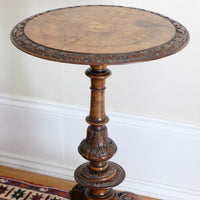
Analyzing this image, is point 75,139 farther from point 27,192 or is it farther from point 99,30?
point 99,30

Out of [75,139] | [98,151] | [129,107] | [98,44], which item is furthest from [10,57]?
[98,44]

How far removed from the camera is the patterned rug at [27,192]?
1831 mm

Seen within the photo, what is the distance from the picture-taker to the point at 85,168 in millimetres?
1465

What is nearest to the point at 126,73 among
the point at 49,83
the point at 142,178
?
the point at 49,83

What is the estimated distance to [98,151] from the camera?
4.51 ft

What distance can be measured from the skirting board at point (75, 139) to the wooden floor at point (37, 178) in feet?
0.09

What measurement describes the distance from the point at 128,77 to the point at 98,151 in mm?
455

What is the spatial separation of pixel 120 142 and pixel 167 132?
0.77 feet

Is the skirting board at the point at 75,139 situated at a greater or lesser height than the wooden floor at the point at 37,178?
greater

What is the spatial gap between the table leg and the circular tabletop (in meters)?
0.15

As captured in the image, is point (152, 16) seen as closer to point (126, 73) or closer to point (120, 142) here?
point (126, 73)

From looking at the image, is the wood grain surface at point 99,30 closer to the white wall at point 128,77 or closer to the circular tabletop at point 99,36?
the circular tabletop at point 99,36

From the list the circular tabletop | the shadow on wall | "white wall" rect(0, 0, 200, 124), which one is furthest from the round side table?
the shadow on wall

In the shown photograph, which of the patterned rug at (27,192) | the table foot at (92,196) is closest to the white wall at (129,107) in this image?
the patterned rug at (27,192)
